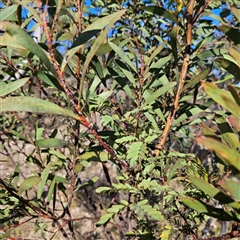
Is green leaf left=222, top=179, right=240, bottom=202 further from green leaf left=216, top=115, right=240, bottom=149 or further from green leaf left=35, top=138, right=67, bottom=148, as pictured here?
green leaf left=35, top=138, right=67, bottom=148

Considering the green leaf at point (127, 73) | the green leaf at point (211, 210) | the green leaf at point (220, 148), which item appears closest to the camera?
the green leaf at point (220, 148)

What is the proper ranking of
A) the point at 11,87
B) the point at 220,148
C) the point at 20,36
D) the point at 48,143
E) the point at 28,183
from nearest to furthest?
the point at 220,148 → the point at 20,36 → the point at 11,87 → the point at 48,143 → the point at 28,183

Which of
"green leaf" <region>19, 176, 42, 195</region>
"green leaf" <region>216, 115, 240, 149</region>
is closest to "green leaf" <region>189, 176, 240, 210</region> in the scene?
"green leaf" <region>216, 115, 240, 149</region>

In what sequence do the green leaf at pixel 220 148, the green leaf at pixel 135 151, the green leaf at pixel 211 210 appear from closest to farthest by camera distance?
the green leaf at pixel 220 148 < the green leaf at pixel 211 210 < the green leaf at pixel 135 151

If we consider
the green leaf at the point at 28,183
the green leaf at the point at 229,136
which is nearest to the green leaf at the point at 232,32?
the green leaf at the point at 229,136

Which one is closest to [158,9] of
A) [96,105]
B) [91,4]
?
[96,105]

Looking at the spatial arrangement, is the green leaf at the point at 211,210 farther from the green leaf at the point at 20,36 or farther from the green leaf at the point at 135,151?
the green leaf at the point at 20,36

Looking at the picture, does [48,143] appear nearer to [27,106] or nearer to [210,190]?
[27,106]

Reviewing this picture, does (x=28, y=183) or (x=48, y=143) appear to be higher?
(x=48, y=143)

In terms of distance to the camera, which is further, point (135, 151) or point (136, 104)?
point (136, 104)

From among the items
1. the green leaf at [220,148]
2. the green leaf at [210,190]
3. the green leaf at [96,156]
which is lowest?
the green leaf at [96,156]

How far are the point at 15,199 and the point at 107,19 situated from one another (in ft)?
2.03

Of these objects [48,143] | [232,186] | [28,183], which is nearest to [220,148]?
[232,186]

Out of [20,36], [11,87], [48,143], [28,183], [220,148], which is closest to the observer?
[220,148]
